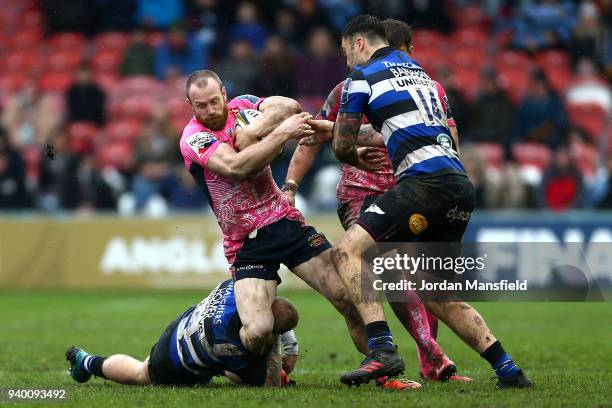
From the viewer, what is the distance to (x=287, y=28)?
18.4m

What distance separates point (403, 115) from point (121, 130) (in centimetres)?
1314

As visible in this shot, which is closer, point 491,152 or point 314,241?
point 314,241

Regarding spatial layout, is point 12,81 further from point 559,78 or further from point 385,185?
point 385,185

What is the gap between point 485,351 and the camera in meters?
7.45

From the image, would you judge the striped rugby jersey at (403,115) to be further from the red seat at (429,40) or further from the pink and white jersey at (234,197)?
the red seat at (429,40)

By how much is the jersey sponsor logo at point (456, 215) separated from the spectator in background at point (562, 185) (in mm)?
10653

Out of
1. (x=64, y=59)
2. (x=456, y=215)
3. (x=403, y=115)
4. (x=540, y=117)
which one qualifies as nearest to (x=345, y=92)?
(x=403, y=115)

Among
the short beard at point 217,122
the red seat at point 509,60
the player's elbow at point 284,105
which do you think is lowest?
the red seat at point 509,60

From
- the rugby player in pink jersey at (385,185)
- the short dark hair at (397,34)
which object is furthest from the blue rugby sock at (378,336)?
→ the short dark hair at (397,34)

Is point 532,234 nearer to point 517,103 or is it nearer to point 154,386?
point 517,103

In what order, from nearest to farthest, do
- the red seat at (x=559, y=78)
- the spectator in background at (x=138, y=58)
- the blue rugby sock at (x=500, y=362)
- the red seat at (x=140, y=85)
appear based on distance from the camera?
1. the blue rugby sock at (x=500, y=362)
2. the spectator in background at (x=138, y=58)
3. the red seat at (x=140, y=85)
4. the red seat at (x=559, y=78)

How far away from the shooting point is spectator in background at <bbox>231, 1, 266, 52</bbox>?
1833 centimetres

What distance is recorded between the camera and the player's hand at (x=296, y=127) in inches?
304

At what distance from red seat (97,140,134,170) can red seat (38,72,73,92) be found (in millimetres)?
1820
